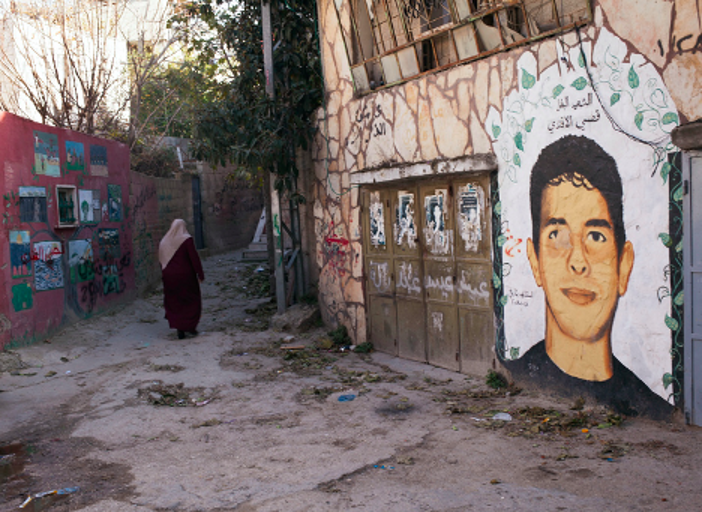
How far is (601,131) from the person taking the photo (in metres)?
4.75

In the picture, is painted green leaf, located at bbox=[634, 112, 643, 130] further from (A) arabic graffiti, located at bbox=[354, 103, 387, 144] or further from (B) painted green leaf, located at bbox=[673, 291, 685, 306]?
(A) arabic graffiti, located at bbox=[354, 103, 387, 144]

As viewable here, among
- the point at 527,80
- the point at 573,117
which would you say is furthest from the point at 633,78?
the point at 527,80

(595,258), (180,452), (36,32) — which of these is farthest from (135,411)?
(36,32)

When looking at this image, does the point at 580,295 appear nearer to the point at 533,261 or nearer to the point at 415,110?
the point at 533,261

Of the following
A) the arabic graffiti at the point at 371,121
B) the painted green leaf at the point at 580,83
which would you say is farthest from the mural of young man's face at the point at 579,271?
the arabic graffiti at the point at 371,121

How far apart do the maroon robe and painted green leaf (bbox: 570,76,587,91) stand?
5768 millimetres

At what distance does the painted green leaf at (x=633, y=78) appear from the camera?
176 inches

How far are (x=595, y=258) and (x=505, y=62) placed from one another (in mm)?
1956

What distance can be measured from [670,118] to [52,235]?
7.30 metres

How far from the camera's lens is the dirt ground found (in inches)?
146

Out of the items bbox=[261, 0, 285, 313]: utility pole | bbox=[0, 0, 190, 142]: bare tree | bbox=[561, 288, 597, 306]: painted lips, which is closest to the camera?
bbox=[561, 288, 597, 306]: painted lips

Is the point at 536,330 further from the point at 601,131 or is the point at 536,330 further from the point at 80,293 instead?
the point at 80,293

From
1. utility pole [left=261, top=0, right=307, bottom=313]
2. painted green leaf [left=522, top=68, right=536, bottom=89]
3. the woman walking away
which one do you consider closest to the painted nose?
painted green leaf [left=522, top=68, right=536, bottom=89]

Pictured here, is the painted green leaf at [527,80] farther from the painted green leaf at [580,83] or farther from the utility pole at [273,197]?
the utility pole at [273,197]
